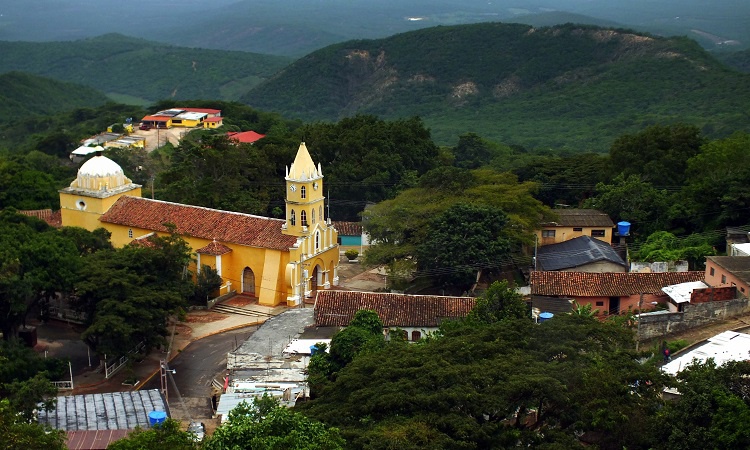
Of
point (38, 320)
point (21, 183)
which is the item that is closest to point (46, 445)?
point (38, 320)

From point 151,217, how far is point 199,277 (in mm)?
4353

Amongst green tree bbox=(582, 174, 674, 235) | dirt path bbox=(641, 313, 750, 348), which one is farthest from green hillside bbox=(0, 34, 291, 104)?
dirt path bbox=(641, 313, 750, 348)

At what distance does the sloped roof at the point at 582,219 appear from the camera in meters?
38.9

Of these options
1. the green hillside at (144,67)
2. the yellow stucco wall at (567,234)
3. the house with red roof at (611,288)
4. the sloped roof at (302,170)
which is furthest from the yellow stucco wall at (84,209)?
the green hillside at (144,67)

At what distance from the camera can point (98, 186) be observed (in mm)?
39094

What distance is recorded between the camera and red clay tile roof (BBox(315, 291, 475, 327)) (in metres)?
30.8

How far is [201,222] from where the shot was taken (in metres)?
37.3

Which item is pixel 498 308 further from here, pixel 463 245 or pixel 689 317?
pixel 463 245

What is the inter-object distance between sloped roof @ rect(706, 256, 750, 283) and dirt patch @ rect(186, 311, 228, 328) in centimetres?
1684

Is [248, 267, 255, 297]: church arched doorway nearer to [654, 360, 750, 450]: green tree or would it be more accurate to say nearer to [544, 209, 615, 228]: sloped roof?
[544, 209, 615, 228]: sloped roof

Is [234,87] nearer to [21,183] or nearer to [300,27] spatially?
[300,27]

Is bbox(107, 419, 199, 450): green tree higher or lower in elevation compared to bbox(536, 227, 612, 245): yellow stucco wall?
higher

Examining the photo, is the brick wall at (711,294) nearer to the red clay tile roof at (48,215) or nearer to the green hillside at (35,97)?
the red clay tile roof at (48,215)

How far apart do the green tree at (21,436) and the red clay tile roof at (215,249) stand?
16.7 metres
